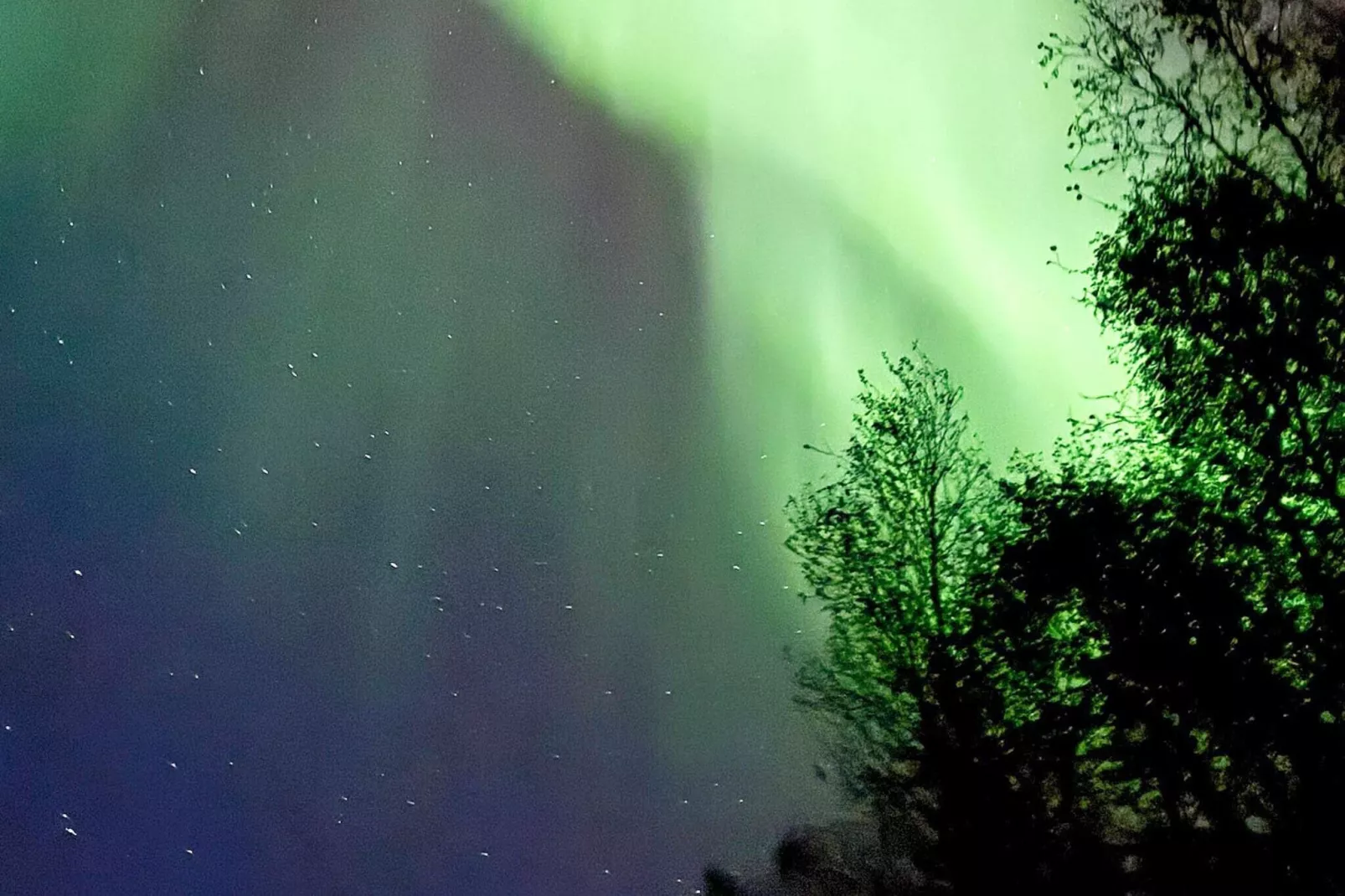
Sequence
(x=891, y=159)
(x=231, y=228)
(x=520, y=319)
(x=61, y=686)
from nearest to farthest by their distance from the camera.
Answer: (x=61, y=686), (x=231, y=228), (x=520, y=319), (x=891, y=159)

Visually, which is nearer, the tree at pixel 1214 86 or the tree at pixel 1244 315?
the tree at pixel 1244 315

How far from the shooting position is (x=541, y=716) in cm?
127

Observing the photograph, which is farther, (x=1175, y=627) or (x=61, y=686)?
(x=1175, y=627)

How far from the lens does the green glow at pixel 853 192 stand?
4.62ft

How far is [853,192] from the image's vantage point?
146 cm

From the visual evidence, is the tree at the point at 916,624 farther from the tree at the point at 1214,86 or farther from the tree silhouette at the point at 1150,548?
the tree at the point at 1214,86

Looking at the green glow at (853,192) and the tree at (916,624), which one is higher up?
the green glow at (853,192)

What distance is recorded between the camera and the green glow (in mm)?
1409

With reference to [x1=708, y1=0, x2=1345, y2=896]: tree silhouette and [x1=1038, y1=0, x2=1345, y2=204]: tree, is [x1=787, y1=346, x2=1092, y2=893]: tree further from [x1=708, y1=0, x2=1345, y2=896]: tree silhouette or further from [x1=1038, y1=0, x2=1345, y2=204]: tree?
[x1=1038, y1=0, x2=1345, y2=204]: tree

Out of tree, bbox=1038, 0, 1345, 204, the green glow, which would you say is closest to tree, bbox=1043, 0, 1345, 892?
tree, bbox=1038, 0, 1345, 204

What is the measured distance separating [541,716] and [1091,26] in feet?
4.76

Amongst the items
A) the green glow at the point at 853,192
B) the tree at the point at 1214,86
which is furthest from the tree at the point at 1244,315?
the green glow at the point at 853,192

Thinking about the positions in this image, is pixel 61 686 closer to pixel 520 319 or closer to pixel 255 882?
pixel 255 882

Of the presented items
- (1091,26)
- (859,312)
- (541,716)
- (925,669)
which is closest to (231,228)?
(541,716)
